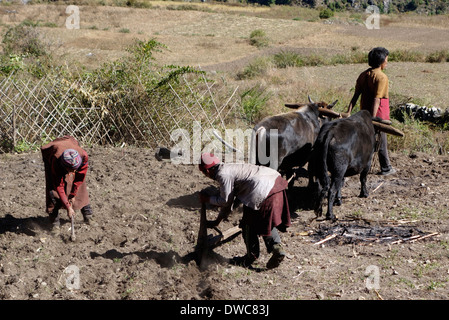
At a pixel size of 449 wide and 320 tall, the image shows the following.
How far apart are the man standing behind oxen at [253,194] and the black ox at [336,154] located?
137cm

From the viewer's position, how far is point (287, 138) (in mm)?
6652

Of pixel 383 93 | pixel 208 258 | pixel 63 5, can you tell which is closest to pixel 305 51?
pixel 383 93

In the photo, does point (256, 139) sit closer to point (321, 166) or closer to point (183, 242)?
point (321, 166)

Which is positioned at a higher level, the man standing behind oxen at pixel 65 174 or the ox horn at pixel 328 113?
the ox horn at pixel 328 113

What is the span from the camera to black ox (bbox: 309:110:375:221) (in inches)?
237

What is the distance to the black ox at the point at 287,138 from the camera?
254 inches

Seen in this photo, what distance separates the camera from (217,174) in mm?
4562

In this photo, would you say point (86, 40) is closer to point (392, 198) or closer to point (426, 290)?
point (392, 198)

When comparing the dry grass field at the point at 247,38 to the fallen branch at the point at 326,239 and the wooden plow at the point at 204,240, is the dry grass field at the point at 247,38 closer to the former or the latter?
the fallen branch at the point at 326,239

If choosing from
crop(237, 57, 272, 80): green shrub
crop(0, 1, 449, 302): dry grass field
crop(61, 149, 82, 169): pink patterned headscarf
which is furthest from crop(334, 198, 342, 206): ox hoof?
crop(237, 57, 272, 80): green shrub

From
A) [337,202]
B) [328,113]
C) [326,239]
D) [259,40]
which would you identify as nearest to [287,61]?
[259,40]

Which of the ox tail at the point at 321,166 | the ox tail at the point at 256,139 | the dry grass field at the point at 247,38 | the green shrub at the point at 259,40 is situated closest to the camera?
the ox tail at the point at 321,166

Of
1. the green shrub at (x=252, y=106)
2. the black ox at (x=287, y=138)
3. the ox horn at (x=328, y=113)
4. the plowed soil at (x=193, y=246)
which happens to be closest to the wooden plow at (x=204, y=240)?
the plowed soil at (x=193, y=246)

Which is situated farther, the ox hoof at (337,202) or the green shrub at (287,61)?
the green shrub at (287,61)
